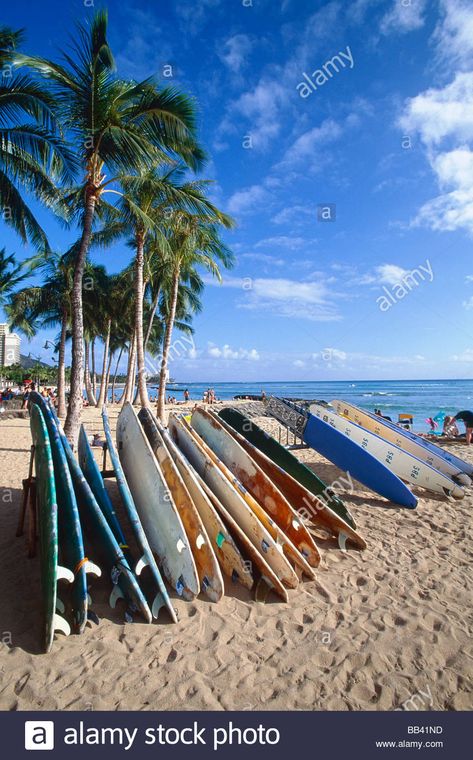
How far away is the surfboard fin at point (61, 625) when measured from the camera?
2.80 metres

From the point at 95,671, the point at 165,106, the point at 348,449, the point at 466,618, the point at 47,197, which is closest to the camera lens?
the point at 95,671

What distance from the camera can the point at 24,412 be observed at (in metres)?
17.7

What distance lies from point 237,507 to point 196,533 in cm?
58

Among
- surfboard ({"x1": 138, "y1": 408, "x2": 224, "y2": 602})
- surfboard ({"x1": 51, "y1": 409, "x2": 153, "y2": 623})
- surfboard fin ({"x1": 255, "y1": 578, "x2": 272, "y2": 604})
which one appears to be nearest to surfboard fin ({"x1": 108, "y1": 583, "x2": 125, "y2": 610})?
surfboard ({"x1": 51, "y1": 409, "x2": 153, "y2": 623})

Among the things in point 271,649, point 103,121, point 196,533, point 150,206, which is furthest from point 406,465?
point 150,206

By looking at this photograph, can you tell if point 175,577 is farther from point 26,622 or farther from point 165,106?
point 165,106

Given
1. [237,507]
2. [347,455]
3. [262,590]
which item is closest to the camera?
[262,590]

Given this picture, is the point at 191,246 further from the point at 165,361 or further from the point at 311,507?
the point at 311,507

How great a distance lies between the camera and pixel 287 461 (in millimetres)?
5773

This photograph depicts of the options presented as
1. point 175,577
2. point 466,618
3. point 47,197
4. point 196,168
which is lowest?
point 466,618

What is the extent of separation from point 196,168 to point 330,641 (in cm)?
959

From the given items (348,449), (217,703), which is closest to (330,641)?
(217,703)

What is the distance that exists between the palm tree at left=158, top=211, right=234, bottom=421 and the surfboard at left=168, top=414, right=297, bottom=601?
9.42 meters

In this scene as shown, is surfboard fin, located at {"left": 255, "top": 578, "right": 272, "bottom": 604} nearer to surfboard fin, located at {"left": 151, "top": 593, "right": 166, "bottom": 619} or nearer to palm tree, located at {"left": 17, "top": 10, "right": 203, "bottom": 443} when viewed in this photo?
surfboard fin, located at {"left": 151, "top": 593, "right": 166, "bottom": 619}
